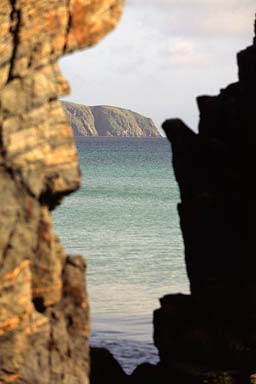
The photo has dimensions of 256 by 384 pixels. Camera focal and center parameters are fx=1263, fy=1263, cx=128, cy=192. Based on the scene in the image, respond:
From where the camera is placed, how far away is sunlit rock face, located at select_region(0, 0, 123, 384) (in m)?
39.7

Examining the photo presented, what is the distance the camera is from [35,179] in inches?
1567

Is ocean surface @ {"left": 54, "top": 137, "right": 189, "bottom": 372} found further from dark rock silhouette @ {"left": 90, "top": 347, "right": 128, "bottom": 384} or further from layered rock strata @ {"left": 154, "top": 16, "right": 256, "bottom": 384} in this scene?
layered rock strata @ {"left": 154, "top": 16, "right": 256, "bottom": 384}

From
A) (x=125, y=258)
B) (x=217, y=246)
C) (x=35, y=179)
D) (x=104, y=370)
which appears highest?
(x=35, y=179)

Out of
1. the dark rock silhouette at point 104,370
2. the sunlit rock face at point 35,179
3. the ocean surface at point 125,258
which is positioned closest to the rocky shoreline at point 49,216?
the sunlit rock face at point 35,179

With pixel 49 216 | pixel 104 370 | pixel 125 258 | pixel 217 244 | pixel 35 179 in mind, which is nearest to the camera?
pixel 35 179

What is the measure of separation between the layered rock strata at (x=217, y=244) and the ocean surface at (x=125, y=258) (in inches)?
410

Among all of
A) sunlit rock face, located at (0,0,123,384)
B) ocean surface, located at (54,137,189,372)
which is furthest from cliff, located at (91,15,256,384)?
ocean surface, located at (54,137,189,372)

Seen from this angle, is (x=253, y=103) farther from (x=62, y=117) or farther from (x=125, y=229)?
(x=125, y=229)

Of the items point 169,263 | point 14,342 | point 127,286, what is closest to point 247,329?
point 14,342

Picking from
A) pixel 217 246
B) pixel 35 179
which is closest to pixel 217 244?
pixel 217 246

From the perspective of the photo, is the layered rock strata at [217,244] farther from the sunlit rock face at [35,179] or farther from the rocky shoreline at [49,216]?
the sunlit rock face at [35,179]

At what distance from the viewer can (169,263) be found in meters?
96.2

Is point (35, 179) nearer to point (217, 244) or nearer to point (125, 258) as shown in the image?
point (217, 244)

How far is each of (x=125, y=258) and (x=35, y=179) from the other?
192 ft
